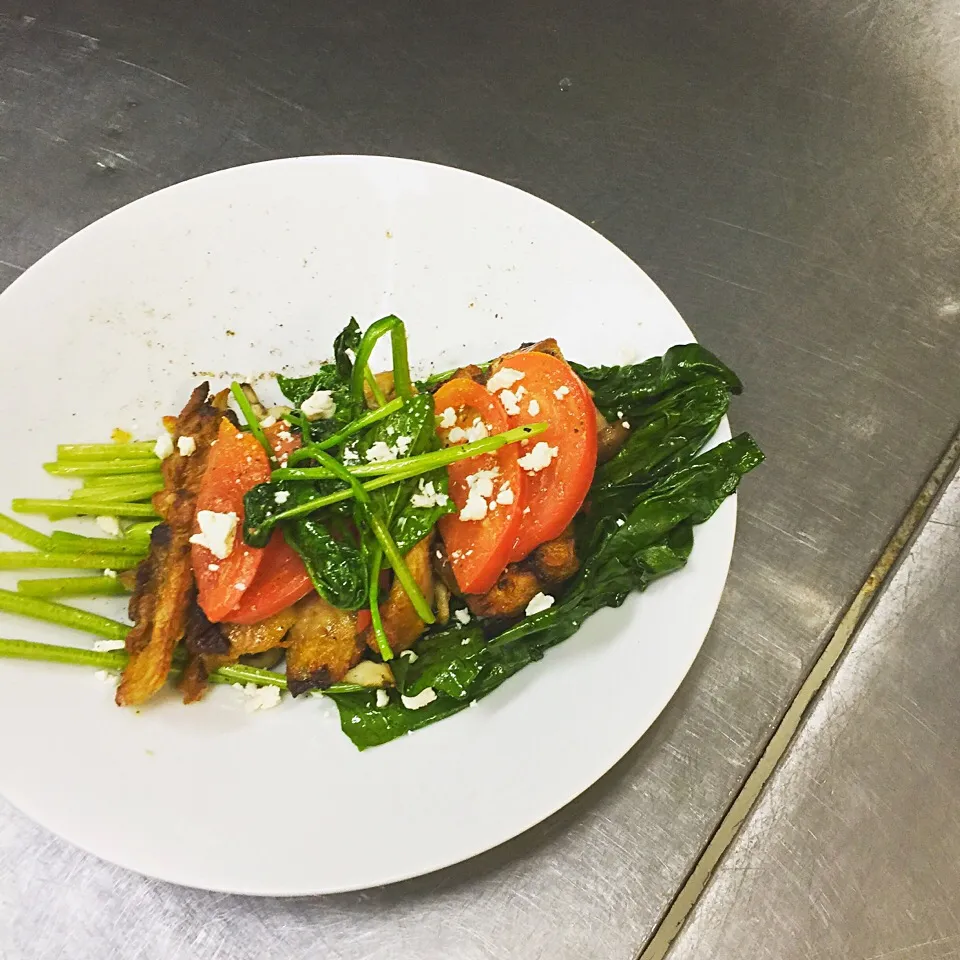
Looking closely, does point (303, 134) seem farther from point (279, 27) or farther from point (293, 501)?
point (293, 501)

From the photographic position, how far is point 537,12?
11.7 feet

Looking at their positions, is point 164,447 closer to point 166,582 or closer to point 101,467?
point 101,467

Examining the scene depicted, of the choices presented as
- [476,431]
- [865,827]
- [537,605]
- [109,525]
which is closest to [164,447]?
[109,525]

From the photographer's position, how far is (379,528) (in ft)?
6.24

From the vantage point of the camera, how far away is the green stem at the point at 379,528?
1881 millimetres

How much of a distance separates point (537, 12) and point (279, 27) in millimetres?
1180

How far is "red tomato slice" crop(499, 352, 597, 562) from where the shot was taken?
1.99 meters

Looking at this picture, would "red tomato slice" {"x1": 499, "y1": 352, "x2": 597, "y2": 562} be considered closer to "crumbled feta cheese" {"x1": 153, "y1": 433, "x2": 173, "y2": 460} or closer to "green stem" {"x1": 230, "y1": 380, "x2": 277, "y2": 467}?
"green stem" {"x1": 230, "y1": 380, "x2": 277, "y2": 467}

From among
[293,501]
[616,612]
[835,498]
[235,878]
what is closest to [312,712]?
[235,878]

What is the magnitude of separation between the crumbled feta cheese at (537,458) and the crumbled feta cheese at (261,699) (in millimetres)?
881

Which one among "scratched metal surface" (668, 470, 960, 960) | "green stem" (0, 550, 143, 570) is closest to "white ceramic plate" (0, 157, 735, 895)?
"green stem" (0, 550, 143, 570)

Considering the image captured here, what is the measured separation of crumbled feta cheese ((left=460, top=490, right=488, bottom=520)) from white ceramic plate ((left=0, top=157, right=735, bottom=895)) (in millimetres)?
444

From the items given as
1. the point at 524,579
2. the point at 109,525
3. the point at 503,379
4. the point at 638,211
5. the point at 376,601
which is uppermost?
the point at 638,211

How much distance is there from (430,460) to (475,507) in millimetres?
160
